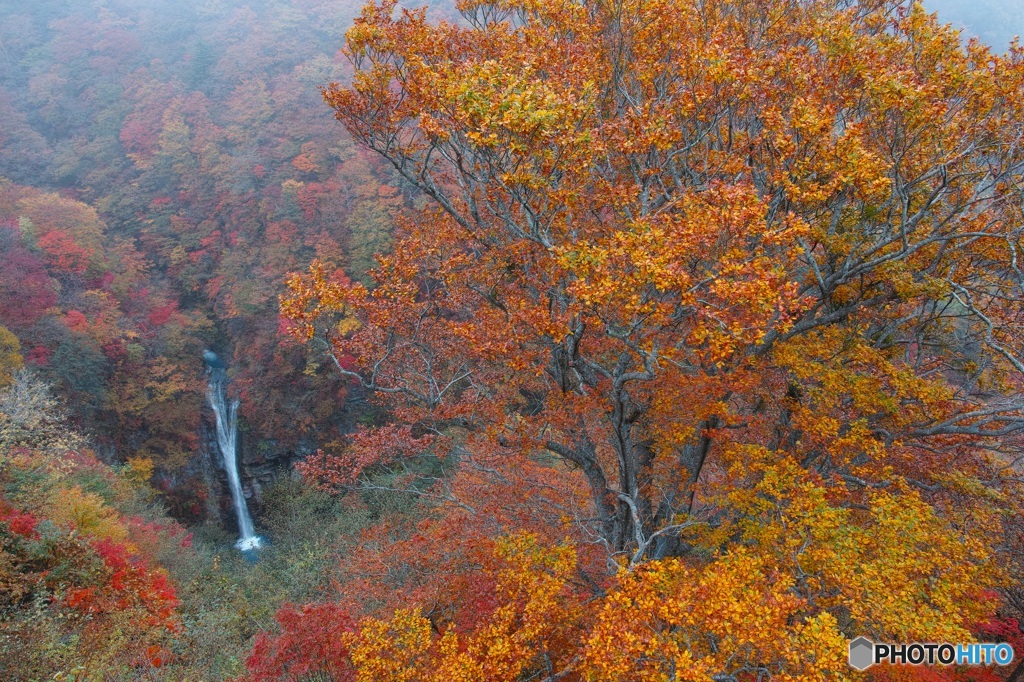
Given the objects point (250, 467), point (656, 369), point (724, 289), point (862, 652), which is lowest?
point (250, 467)

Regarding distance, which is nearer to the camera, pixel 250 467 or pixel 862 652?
pixel 862 652

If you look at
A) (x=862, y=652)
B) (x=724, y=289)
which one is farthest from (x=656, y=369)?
(x=862, y=652)

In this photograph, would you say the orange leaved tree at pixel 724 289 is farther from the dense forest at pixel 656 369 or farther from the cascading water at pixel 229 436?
the cascading water at pixel 229 436

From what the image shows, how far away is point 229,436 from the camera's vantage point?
87.4 ft

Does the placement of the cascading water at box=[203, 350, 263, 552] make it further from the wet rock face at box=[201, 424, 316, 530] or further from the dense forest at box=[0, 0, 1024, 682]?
the dense forest at box=[0, 0, 1024, 682]

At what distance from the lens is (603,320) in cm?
639

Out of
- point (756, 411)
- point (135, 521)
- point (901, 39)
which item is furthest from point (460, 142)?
point (135, 521)

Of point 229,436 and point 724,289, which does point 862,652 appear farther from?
point 229,436

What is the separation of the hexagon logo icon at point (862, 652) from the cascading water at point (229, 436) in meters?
25.8

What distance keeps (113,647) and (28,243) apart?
74.9 ft

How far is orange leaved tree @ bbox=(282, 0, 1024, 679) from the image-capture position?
233 inches

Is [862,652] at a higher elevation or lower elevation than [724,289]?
lower

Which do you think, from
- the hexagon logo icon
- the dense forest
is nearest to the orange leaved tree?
the dense forest

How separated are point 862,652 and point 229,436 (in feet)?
91.7
